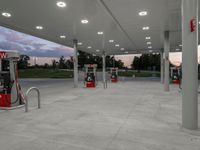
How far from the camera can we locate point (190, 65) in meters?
3.67

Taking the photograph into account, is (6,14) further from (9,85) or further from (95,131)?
(95,131)

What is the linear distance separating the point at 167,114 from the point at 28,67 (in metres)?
48.6

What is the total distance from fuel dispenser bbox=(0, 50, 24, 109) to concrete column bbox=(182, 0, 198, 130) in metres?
5.12

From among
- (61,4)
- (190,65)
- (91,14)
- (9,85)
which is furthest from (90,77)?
(190,65)

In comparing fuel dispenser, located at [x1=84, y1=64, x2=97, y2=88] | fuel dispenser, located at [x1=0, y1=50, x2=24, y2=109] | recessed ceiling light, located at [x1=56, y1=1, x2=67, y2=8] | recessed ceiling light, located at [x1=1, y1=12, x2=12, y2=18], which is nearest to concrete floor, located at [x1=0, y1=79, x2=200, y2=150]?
fuel dispenser, located at [x1=0, y1=50, x2=24, y2=109]

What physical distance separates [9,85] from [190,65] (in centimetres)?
545

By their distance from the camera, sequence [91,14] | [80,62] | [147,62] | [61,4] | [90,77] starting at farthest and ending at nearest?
1. [80,62]
2. [147,62]
3. [90,77]
4. [91,14]
5. [61,4]

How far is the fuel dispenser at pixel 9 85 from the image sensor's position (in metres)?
6.11

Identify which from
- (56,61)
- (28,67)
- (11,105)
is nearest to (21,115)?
(11,105)

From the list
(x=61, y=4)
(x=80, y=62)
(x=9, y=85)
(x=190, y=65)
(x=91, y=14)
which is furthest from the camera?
(x=80, y=62)

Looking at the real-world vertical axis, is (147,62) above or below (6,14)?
below

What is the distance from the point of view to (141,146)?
9.77 feet

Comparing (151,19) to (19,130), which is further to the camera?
(151,19)

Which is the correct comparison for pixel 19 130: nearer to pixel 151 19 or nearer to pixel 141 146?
pixel 141 146
